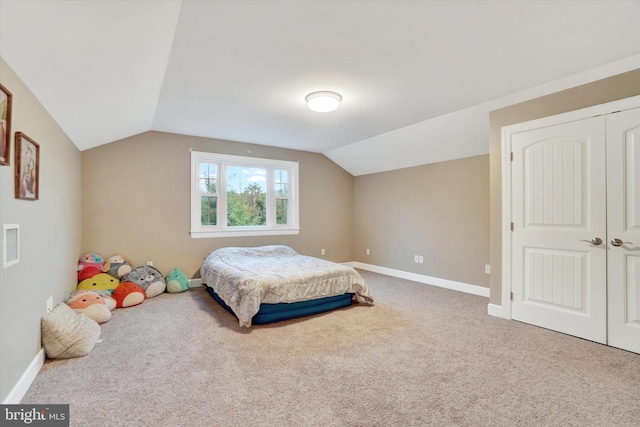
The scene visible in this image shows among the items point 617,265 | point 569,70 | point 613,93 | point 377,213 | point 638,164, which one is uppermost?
point 569,70

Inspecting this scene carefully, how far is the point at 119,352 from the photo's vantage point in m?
2.51

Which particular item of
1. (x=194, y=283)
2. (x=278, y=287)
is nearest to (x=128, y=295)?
(x=194, y=283)

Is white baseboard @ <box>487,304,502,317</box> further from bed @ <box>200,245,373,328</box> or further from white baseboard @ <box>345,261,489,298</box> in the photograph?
bed @ <box>200,245,373,328</box>

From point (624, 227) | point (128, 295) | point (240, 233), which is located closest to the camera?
point (624, 227)

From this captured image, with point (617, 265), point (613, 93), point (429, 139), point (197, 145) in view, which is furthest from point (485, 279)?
point (197, 145)

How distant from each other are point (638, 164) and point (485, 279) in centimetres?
230

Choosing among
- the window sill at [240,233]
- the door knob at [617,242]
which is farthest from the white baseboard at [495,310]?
the window sill at [240,233]

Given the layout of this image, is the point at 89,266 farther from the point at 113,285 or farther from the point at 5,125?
the point at 5,125

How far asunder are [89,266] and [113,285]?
0.39 metres

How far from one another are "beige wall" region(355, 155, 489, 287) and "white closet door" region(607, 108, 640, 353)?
1699 mm

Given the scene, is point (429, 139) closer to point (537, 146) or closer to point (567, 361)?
point (537, 146)

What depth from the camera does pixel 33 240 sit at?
2.23m

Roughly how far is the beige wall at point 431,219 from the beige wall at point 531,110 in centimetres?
98

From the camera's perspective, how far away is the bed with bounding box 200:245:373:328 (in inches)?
124
